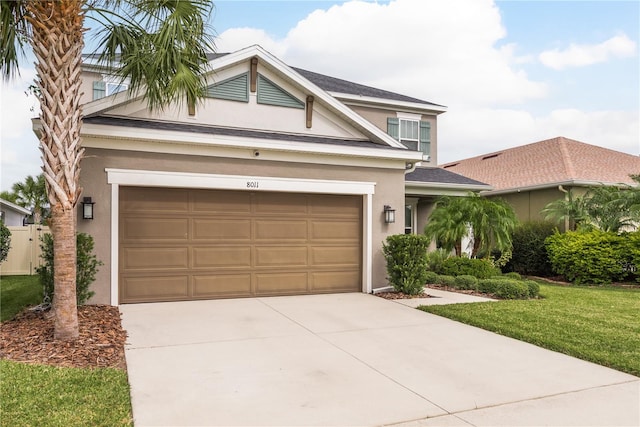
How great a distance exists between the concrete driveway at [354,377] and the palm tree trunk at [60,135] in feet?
3.41

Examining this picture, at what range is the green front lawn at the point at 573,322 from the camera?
6000 mm

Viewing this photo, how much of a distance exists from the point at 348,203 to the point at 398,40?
352 inches

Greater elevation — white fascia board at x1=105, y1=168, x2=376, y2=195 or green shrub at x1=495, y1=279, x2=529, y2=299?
white fascia board at x1=105, y1=168, x2=376, y2=195

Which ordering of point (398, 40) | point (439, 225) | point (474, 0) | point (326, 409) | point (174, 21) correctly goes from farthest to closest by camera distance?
point (398, 40) → point (439, 225) → point (474, 0) → point (174, 21) → point (326, 409)

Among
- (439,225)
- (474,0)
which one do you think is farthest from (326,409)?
(474,0)

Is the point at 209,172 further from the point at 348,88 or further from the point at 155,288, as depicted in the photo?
the point at 348,88

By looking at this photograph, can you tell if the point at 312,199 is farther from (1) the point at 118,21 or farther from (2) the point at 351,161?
(1) the point at 118,21

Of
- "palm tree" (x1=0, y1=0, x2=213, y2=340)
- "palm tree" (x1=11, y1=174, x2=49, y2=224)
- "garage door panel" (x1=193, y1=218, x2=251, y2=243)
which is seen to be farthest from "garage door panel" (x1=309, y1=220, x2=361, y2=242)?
"palm tree" (x1=11, y1=174, x2=49, y2=224)

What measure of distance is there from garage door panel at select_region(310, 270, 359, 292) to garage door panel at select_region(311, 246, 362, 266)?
0.21 m

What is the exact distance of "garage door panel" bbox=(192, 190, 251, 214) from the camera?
31.0 feet

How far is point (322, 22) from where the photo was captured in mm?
17266

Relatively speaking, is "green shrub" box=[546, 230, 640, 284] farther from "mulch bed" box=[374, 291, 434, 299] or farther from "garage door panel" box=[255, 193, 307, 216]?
"garage door panel" box=[255, 193, 307, 216]

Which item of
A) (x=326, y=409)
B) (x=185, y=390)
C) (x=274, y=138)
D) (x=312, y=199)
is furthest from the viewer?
(x=312, y=199)

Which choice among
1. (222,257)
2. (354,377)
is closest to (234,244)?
(222,257)
